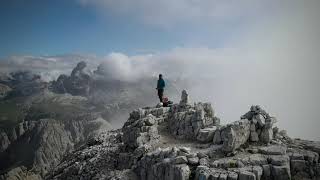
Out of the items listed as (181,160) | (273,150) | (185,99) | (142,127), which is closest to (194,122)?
(185,99)

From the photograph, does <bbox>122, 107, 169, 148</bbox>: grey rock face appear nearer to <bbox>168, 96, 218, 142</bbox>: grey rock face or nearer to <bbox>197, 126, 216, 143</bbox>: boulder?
<bbox>168, 96, 218, 142</bbox>: grey rock face

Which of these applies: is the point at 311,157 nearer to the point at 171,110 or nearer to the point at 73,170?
the point at 171,110

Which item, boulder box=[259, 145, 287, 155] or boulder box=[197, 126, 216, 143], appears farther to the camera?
boulder box=[197, 126, 216, 143]

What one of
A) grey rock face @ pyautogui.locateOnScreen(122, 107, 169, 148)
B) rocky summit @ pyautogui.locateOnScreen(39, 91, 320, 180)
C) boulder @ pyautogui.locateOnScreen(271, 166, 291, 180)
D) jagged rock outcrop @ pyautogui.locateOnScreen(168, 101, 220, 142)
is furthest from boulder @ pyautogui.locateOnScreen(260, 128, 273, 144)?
grey rock face @ pyautogui.locateOnScreen(122, 107, 169, 148)

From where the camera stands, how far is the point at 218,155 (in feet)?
131

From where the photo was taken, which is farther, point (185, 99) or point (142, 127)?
point (185, 99)

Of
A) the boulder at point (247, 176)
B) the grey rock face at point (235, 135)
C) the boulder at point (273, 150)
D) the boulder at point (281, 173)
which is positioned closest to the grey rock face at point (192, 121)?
the grey rock face at point (235, 135)

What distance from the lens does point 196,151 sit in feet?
136

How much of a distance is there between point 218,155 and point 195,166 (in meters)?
3.36

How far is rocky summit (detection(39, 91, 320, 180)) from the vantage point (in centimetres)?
3622

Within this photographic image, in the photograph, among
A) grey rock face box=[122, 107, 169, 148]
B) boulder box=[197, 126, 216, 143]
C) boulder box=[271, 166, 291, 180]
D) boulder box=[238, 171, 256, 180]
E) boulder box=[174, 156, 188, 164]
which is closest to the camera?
boulder box=[238, 171, 256, 180]

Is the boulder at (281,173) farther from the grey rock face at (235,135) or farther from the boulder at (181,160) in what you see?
the boulder at (181,160)

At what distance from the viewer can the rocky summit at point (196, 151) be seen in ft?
119

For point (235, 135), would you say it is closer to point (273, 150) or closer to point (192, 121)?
point (273, 150)
